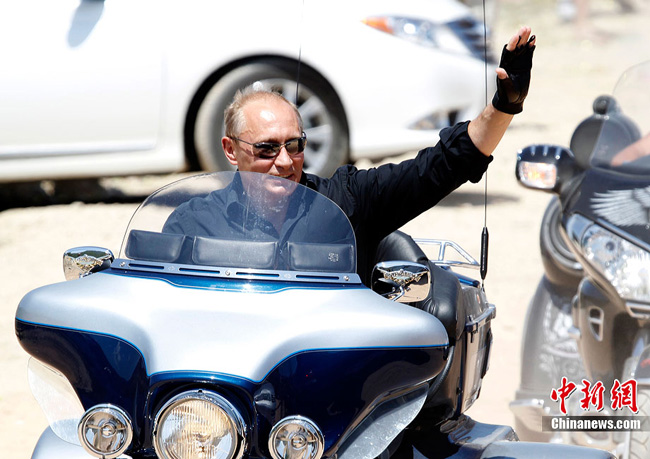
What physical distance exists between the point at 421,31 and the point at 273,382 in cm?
544

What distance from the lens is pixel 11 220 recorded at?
7.11 meters

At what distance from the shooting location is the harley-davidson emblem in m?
3.51

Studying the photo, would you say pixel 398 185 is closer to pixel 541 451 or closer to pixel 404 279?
pixel 404 279

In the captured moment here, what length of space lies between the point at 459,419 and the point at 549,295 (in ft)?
5.37

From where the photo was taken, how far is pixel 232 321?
77.9 inches

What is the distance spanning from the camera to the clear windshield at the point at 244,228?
216 centimetres

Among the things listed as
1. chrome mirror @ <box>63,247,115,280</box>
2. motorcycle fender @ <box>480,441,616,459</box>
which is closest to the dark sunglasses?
chrome mirror @ <box>63,247,115,280</box>

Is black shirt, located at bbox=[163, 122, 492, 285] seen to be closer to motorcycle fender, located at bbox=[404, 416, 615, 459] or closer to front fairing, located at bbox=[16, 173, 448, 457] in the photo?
front fairing, located at bbox=[16, 173, 448, 457]

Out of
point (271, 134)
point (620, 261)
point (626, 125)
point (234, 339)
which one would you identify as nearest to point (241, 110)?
point (271, 134)

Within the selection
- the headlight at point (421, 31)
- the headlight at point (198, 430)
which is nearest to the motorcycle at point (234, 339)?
the headlight at point (198, 430)

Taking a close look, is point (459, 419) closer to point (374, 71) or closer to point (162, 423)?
point (162, 423)

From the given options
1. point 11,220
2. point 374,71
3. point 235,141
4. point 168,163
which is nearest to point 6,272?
point 11,220

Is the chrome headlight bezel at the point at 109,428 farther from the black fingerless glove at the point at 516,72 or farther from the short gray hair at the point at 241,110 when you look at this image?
the black fingerless glove at the point at 516,72

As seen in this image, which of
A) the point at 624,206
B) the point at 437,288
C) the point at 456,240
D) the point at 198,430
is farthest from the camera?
the point at 456,240
